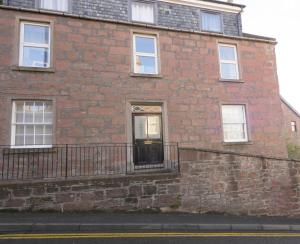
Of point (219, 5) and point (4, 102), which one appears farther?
point (219, 5)

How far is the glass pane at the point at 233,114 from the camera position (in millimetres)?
12328

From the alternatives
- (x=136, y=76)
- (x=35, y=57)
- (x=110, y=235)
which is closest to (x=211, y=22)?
(x=136, y=76)

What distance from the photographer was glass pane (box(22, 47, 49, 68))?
9.73 m

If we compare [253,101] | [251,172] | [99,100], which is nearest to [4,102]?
[99,100]

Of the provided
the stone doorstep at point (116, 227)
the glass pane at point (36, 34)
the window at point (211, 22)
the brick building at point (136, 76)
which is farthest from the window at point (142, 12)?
the stone doorstep at point (116, 227)

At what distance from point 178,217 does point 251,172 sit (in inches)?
167

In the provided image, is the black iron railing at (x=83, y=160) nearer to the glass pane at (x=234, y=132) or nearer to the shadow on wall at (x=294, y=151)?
the glass pane at (x=234, y=132)

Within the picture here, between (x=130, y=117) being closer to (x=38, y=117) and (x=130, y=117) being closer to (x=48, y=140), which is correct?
(x=48, y=140)

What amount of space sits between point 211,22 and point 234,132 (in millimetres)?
6049

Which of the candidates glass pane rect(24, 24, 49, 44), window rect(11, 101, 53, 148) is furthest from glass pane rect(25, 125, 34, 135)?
glass pane rect(24, 24, 49, 44)

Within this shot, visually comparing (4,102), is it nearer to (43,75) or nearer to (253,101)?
(43,75)

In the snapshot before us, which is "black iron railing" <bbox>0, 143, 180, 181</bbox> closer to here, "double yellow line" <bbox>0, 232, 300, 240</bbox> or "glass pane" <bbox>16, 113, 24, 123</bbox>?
"glass pane" <bbox>16, 113, 24, 123</bbox>

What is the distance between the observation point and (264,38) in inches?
546

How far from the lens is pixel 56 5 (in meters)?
10.8
